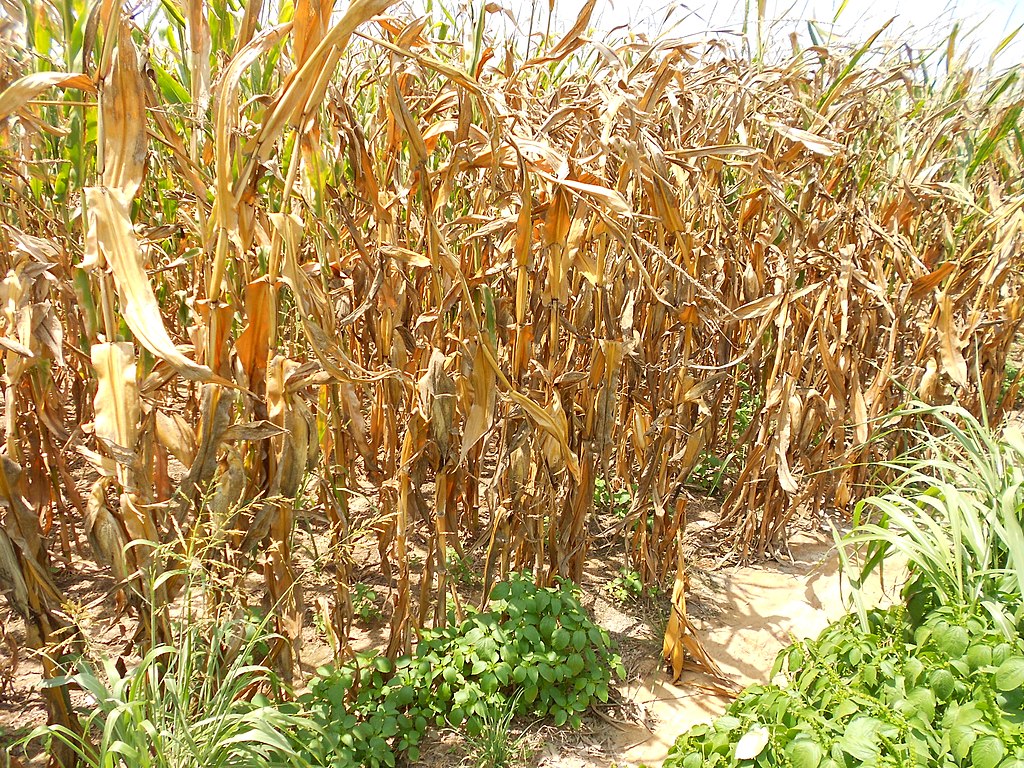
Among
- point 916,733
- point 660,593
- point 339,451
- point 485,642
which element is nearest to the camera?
point 916,733

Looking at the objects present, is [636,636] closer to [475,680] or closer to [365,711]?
[475,680]

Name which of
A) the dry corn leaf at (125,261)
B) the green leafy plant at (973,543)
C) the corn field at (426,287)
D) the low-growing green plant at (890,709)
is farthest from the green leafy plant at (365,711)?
the green leafy plant at (973,543)

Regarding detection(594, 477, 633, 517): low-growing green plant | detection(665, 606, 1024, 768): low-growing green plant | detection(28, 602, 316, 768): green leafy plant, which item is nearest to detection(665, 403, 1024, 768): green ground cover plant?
detection(665, 606, 1024, 768): low-growing green plant

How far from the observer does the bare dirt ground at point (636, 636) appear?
1901mm

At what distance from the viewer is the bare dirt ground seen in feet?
6.24

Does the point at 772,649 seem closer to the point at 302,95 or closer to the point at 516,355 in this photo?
the point at 516,355

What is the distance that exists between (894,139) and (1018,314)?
2.89 ft

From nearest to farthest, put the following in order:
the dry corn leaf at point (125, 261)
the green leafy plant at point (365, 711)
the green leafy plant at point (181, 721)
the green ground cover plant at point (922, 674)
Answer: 1. the dry corn leaf at point (125, 261)
2. the green leafy plant at point (181, 721)
3. the green ground cover plant at point (922, 674)
4. the green leafy plant at point (365, 711)

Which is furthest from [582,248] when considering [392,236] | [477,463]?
[477,463]

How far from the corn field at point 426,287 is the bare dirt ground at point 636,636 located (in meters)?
0.12

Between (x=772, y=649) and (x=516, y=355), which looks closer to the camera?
(x=516, y=355)

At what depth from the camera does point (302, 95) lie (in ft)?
3.99

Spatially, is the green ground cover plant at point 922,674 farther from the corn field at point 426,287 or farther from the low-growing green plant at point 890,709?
the corn field at point 426,287

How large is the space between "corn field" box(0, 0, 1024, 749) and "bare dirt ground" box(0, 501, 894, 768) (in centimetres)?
12
